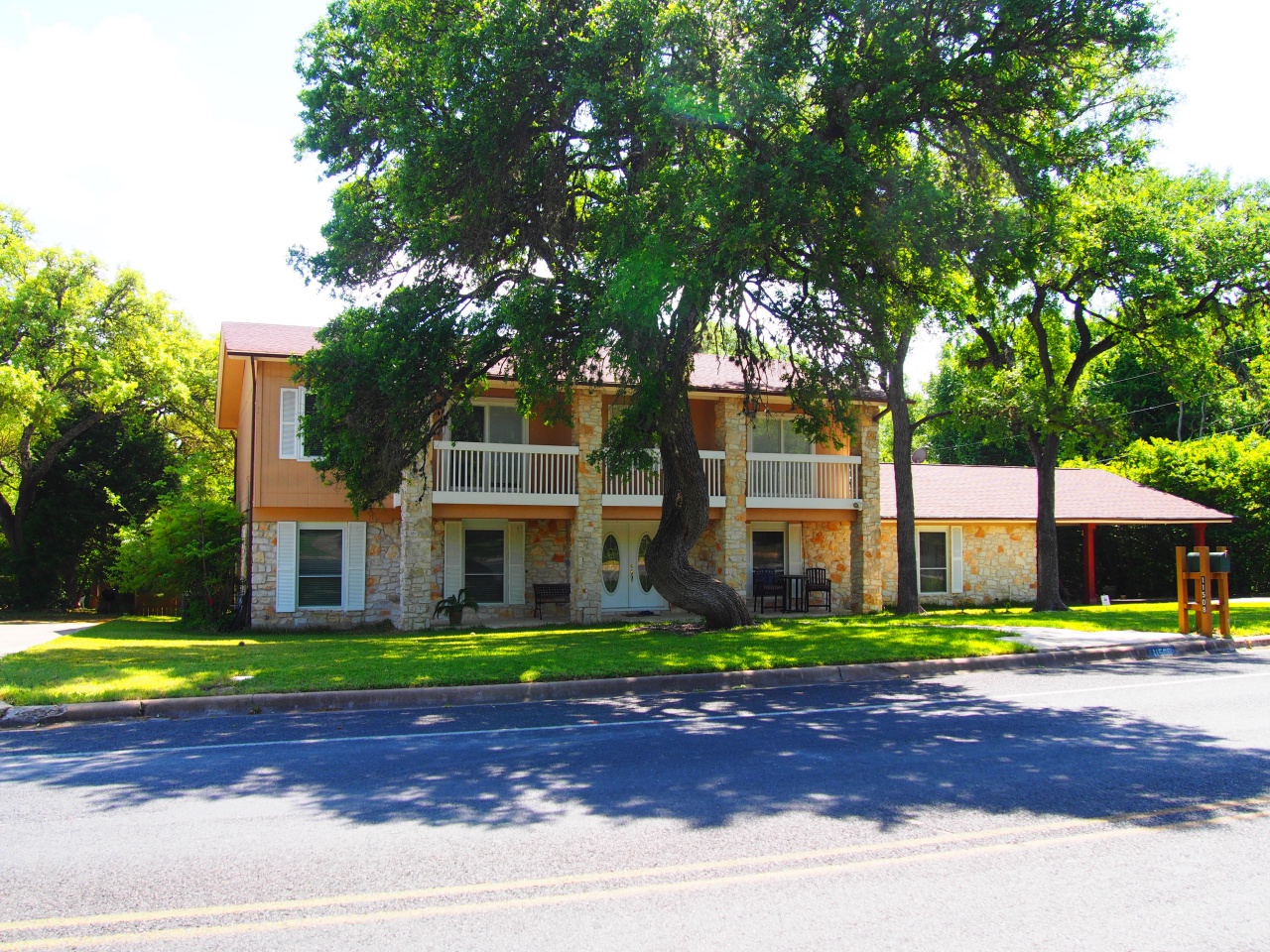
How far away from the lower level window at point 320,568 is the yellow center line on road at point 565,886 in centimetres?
1665

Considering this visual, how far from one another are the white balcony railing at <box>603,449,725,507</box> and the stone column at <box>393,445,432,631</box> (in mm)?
3808

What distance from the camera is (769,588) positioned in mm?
23234

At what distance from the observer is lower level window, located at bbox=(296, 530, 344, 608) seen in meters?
20.3

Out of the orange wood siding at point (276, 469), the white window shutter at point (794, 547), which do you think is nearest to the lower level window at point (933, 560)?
the white window shutter at point (794, 547)

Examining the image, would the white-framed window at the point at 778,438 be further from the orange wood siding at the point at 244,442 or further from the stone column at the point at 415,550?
the orange wood siding at the point at 244,442

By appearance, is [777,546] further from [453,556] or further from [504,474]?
[453,556]

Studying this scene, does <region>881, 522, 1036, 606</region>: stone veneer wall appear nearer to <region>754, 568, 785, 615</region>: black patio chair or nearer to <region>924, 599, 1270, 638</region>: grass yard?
<region>924, 599, 1270, 638</region>: grass yard

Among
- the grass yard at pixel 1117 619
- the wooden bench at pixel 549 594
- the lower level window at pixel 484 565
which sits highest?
the lower level window at pixel 484 565

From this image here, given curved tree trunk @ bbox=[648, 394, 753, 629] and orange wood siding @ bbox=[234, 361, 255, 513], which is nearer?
curved tree trunk @ bbox=[648, 394, 753, 629]

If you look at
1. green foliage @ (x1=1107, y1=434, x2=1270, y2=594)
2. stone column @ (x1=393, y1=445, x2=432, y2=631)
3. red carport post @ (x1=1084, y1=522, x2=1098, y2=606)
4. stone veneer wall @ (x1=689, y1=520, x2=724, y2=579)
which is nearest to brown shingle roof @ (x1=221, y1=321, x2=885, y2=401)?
stone column @ (x1=393, y1=445, x2=432, y2=631)

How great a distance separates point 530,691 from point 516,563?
11557 mm

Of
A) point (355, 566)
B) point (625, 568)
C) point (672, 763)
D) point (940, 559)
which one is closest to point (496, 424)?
point (355, 566)

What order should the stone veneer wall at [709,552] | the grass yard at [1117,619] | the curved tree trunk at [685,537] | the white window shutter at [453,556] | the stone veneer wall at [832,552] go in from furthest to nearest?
the stone veneer wall at [832,552], the stone veneer wall at [709,552], the white window shutter at [453,556], the curved tree trunk at [685,537], the grass yard at [1117,619]

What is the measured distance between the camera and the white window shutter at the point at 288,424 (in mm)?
19844
